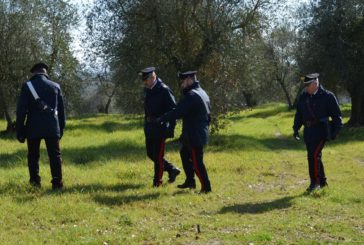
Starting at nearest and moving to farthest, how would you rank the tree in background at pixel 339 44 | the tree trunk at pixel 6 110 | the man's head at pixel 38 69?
the man's head at pixel 38 69 < the tree in background at pixel 339 44 < the tree trunk at pixel 6 110

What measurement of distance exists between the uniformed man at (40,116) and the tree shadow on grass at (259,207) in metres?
3.48

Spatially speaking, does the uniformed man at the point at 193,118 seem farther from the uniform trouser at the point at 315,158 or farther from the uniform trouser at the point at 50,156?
the uniform trouser at the point at 315,158

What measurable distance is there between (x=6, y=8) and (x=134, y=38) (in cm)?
1008

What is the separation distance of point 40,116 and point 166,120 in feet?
7.88

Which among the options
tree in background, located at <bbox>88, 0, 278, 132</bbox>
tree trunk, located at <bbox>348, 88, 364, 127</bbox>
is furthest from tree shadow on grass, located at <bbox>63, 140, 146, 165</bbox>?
tree trunk, located at <bbox>348, 88, 364, 127</bbox>

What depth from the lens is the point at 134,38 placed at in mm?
20188

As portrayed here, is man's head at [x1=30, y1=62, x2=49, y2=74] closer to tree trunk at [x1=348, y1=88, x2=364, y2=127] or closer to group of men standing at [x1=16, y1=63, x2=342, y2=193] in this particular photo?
group of men standing at [x1=16, y1=63, x2=342, y2=193]

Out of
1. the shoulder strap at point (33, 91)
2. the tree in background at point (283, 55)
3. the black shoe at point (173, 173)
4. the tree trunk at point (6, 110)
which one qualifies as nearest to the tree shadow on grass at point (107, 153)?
the black shoe at point (173, 173)

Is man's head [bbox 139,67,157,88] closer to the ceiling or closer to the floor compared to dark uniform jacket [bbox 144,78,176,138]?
closer to the ceiling

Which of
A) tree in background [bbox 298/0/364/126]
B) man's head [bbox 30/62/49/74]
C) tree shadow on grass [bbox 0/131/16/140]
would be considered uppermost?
tree in background [bbox 298/0/364/126]

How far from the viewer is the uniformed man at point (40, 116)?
9.44 m

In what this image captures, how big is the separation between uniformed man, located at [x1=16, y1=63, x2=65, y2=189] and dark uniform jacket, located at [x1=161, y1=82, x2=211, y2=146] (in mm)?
2113

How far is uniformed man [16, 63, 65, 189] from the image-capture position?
9441 mm

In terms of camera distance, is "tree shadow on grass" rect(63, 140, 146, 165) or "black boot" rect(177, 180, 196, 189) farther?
"tree shadow on grass" rect(63, 140, 146, 165)
